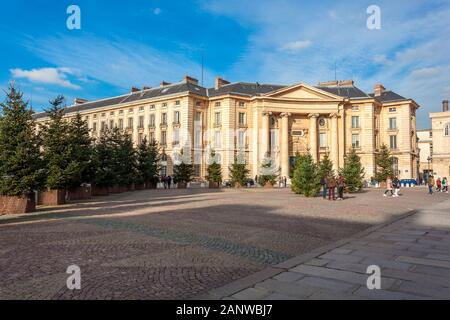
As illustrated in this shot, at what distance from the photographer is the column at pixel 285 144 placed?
58191 mm

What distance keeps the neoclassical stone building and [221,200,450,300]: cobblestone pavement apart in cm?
4745

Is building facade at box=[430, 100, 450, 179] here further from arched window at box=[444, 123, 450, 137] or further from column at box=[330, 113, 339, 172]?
column at box=[330, 113, 339, 172]

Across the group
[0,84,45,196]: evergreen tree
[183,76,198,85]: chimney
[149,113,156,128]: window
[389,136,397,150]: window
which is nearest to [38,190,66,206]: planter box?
[0,84,45,196]: evergreen tree

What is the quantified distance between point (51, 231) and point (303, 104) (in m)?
55.5

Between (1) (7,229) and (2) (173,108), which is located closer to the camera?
(1) (7,229)

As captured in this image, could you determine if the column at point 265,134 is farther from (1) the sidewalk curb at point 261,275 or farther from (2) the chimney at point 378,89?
(1) the sidewalk curb at point 261,275

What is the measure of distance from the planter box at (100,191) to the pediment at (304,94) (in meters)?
39.5

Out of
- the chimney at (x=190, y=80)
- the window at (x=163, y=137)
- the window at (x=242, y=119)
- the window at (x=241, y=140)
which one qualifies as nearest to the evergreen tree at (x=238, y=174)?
the window at (x=241, y=140)

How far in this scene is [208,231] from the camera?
981 centimetres

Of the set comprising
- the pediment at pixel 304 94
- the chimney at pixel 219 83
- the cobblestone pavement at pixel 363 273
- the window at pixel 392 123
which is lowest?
the cobblestone pavement at pixel 363 273
